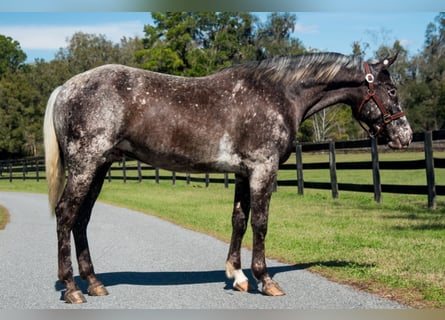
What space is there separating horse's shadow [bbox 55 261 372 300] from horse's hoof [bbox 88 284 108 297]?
198 millimetres

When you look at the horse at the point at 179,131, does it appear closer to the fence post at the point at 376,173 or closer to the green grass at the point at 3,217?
the green grass at the point at 3,217

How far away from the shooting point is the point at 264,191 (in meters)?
5.29

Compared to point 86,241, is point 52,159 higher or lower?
higher

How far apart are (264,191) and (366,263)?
71.1 inches

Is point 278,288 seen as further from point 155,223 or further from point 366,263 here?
point 155,223

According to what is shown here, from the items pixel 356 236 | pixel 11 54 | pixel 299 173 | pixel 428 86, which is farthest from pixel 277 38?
pixel 356 236

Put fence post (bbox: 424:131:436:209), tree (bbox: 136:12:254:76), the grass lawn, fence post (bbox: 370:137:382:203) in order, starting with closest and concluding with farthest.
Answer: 1. the grass lawn
2. fence post (bbox: 424:131:436:209)
3. fence post (bbox: 370:137:382:203)
4. tree (bbox: 136:12:254:76)

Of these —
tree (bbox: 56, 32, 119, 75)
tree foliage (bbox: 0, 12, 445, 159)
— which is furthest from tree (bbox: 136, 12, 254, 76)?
tree (bbox: 56, 32, 119, 75)

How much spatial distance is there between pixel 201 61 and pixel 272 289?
112 feet

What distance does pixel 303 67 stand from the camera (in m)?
5.69

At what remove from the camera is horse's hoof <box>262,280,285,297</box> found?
5.06 metres

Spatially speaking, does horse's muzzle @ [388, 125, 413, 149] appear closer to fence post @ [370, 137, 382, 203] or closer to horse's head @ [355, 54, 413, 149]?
horse's head @ [355, 54, 413, 149]

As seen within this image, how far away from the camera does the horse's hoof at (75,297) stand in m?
4.97

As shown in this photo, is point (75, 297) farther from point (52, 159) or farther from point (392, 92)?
point (392, 92)
